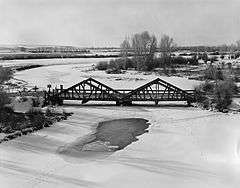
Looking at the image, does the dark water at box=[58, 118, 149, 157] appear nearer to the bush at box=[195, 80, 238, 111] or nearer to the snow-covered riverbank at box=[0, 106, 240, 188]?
the snow-covered riverbank at box=[0, 106, 240, 188]

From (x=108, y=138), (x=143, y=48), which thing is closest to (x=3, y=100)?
(x=108, y=138)

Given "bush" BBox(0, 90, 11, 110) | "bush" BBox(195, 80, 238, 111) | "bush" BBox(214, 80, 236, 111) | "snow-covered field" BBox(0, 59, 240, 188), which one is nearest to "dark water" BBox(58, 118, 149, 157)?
"snow-covered field" BBox(0, 59, 240, 188)

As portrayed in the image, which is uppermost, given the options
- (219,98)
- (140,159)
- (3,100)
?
(3,100)

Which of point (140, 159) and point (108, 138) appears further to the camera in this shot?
point (108, 138)

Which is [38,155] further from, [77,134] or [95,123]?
[95,123]

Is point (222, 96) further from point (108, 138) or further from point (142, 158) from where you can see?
point (142, 158)
